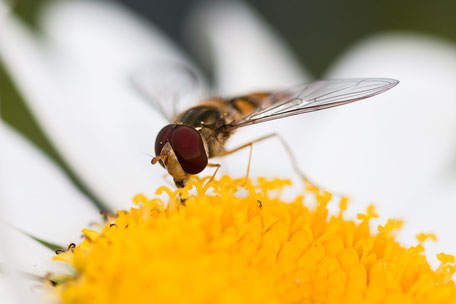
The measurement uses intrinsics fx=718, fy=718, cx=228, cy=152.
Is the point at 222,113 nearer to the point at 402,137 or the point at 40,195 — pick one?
the point at 40,195

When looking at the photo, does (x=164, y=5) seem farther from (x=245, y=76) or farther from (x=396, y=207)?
(x=396, y=207)

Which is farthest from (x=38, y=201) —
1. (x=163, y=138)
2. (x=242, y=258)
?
(x=242, y=258)

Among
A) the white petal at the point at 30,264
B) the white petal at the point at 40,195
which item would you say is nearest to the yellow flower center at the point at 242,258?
the white petal at the point at 30,264

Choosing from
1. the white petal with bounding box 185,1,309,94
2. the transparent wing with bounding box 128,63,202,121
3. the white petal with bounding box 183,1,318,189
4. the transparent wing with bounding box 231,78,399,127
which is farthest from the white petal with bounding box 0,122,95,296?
the white petal with bounding box 185,1,309,94

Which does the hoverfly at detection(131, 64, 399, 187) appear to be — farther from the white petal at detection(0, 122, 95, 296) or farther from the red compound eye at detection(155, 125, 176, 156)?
the white petal at detection(0, 122, 95, 296)

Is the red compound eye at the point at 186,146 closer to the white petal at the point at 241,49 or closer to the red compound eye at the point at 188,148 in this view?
the red compound eye at the point at 188,148

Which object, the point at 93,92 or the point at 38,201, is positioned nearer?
the point at 38,201

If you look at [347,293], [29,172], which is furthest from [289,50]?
[347,293]
